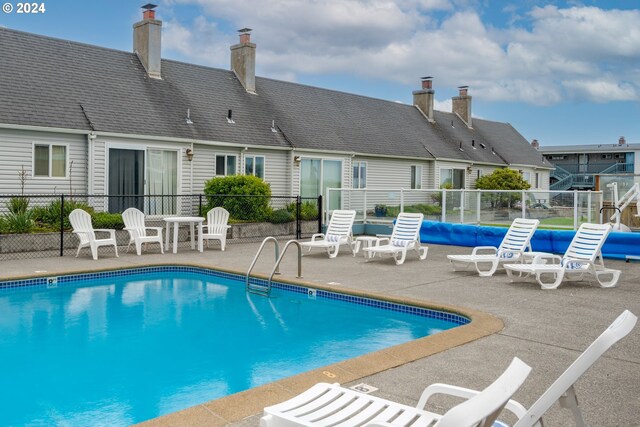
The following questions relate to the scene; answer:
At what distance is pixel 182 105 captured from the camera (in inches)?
776

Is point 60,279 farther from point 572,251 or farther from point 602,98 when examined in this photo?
point 602,98

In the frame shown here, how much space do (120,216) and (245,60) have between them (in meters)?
9.67

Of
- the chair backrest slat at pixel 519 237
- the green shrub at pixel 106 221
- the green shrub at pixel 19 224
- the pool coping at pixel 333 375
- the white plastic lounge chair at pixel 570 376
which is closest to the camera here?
the white plastic lounge chair at pixel 570 376

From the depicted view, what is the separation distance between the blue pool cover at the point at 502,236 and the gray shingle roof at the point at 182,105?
700 cm

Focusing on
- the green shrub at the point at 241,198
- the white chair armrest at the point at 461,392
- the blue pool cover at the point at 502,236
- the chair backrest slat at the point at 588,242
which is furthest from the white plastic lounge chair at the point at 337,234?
the white chair armrest at the point at 461,392

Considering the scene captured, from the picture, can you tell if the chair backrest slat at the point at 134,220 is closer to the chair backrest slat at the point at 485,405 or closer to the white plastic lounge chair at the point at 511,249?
the white plastic lounge chair at the point at 511,249

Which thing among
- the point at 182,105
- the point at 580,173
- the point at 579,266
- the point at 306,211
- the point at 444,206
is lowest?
the point at 579,266

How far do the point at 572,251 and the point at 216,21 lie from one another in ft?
52.2

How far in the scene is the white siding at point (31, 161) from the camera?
15.1 metres

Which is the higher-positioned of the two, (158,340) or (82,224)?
(82,224)

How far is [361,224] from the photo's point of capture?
18.9m

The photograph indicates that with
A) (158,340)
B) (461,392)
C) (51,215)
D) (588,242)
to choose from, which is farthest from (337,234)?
(461,392)

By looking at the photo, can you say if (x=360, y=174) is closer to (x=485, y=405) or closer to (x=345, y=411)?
(x=345, y=411)

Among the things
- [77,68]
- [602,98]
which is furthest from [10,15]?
[602,98]
